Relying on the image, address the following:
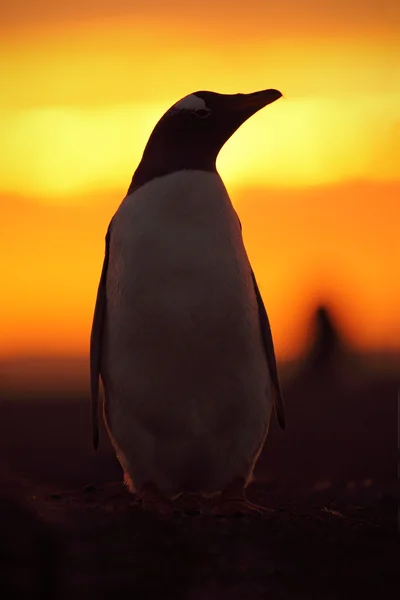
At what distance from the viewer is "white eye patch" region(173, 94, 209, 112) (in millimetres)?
8445

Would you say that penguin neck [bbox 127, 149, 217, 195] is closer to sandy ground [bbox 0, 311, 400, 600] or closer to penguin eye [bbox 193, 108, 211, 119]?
penguin eye [bbox 193, 108, 211, 119]

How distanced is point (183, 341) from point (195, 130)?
1.26 meters

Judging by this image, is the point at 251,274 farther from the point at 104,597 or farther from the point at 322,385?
the point at 322,385

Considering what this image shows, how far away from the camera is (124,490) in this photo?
8.71 m

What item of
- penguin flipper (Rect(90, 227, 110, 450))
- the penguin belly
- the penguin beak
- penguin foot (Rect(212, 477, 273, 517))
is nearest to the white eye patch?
the penguin beak

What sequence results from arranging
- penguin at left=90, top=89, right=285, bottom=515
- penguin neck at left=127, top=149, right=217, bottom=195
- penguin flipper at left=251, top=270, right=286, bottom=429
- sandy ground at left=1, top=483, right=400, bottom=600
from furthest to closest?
penguin flipper at left=251, top=270, right=286, bottom=429, penguin neck at left=127, top=149, right=217, bottom=195, penguin at left=90, top=89, right=285, bottom=515, sandy ground at left=1, top=483, right=400, bottom=600

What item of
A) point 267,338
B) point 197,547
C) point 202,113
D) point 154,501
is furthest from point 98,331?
point 197,547

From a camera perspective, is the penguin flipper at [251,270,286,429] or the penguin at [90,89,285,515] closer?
the penguin at [90,89,285,515]

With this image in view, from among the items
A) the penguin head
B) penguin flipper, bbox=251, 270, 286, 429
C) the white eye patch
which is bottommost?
penguin flipper, bbox=251, 270, 286, 429

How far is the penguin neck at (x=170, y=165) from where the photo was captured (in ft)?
27.0

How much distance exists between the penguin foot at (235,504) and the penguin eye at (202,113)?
195 centimetres

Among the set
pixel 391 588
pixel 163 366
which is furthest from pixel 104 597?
pixel 163 366

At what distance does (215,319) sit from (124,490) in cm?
138

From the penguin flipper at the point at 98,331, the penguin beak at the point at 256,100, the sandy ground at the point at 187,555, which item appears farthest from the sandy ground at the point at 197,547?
the penguin beak at the point at 256,100
